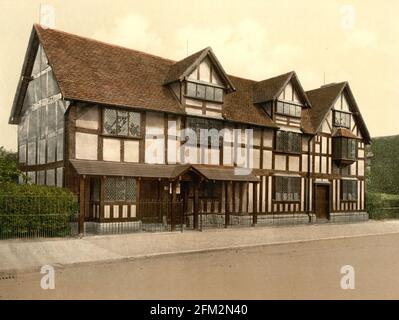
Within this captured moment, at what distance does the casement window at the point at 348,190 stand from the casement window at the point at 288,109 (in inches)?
242

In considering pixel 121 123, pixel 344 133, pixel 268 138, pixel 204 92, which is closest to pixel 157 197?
pixel 121 123

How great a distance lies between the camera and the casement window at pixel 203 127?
73.1 ft

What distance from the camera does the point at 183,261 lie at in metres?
12.6

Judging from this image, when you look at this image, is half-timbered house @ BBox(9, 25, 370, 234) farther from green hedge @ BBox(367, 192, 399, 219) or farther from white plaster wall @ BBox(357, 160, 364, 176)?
green hedge @ BBox(367, 192, 399, 219)

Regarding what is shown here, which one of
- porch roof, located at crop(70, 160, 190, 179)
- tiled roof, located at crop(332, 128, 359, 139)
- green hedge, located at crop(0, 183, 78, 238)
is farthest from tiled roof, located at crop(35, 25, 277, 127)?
tiled roof, located at crop(332, 128, 359, 139)

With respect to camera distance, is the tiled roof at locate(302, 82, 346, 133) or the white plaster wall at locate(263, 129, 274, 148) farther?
the tiled roof at locate(302, 82, 346, 133)

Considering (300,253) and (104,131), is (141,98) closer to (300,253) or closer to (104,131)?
(104,131)

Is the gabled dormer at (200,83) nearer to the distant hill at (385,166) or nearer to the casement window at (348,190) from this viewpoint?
the casement window at (348,190)

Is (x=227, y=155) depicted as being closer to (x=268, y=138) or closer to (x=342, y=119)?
(x=268, y=138)

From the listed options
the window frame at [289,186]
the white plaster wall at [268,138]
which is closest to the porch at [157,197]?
the window frame at [289,186]

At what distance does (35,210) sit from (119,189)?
13.4 feet

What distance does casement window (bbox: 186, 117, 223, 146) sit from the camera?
22.3 m

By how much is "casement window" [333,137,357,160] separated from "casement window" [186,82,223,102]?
32.8ft

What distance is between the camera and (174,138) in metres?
21.6
